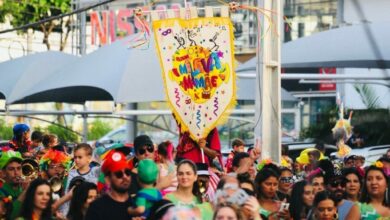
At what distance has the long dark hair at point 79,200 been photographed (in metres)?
9.20

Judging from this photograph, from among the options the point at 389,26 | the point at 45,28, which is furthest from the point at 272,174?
the point at 45,28

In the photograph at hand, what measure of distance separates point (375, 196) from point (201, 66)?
2864 millimetres

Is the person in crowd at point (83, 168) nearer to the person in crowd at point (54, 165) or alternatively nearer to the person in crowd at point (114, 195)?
the person in crowd at point (54, 165)

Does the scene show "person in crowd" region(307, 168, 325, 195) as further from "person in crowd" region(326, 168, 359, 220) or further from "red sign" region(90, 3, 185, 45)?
"red sign" region(90, 3, 185, 45)

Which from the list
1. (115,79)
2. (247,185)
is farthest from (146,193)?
(115,79)

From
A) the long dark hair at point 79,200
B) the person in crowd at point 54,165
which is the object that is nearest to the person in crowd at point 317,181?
the long dark hair at point 79,200

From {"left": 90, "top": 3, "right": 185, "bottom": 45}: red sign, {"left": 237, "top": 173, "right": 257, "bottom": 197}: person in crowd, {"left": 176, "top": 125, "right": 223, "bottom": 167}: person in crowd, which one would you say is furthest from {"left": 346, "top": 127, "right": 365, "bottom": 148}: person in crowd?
{"left": 90, "top": 3, "right": 185, "bottom": 45}: red sign

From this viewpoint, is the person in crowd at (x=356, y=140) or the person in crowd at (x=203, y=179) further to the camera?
the person in crowd at (x=356, y=140)

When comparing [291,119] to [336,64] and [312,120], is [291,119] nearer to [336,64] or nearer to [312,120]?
[312,120]

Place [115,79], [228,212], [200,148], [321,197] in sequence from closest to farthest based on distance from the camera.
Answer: [228,212], [321,197], [200,148], [115,79]

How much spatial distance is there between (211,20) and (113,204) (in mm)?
4342

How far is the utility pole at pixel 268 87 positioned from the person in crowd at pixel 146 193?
5.22m

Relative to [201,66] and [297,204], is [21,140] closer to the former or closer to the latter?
[201,66]

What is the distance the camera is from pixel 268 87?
13805 mm
